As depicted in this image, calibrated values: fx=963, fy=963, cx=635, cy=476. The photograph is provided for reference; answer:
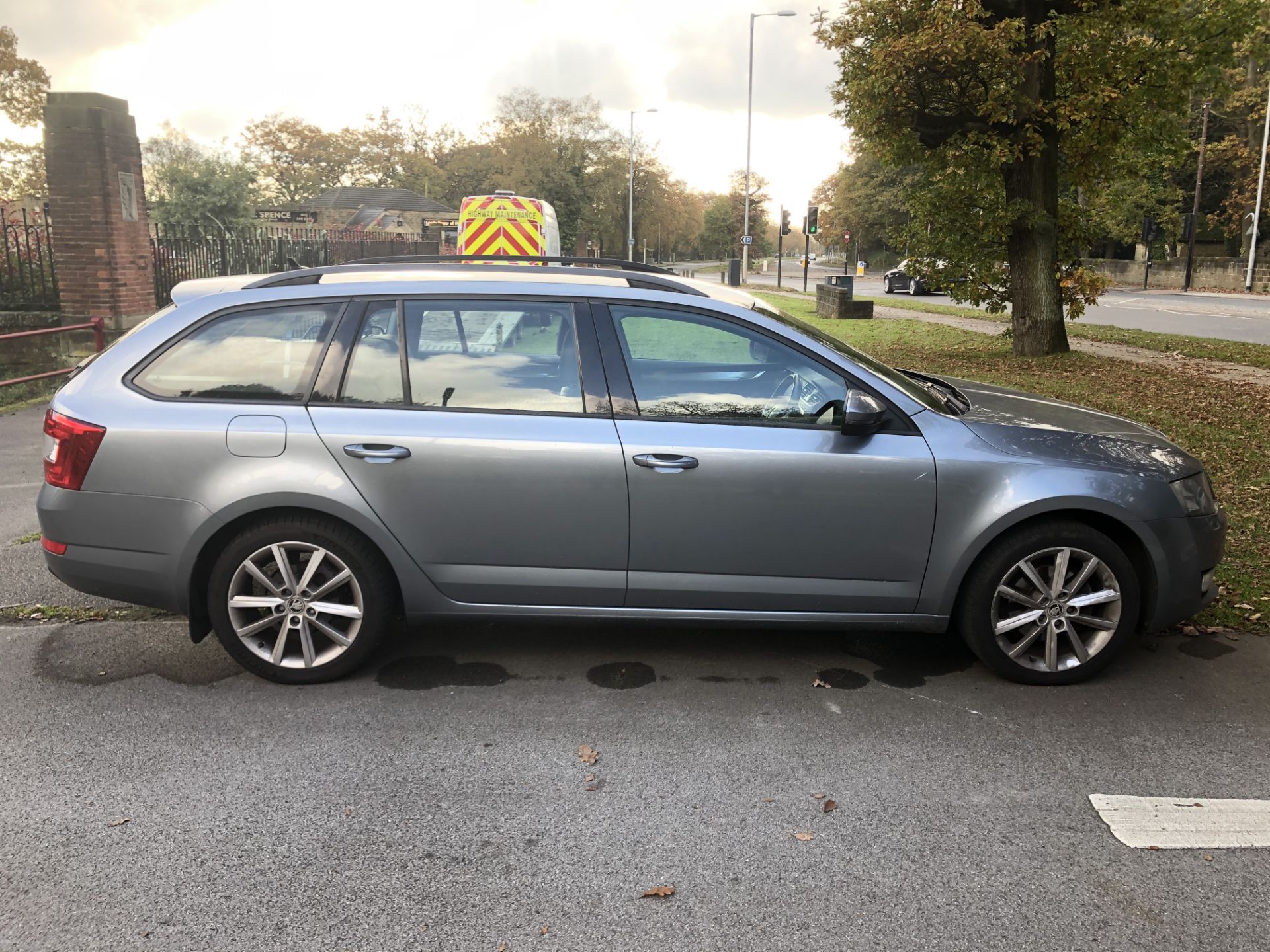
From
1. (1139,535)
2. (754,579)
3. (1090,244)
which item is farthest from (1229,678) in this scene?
(1090,244)

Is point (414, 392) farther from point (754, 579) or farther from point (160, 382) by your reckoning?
point (754, 579)

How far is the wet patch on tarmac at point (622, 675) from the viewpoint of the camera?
4.12m

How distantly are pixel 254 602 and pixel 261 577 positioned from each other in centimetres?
10

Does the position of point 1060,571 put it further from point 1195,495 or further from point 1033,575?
point 1195,495

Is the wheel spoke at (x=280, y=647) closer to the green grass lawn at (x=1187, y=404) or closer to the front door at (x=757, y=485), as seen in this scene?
the front door at (x=757, y=485)

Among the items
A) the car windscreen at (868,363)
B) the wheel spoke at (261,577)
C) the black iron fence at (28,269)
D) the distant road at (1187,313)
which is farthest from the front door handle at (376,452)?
the distant road at (1187,313)

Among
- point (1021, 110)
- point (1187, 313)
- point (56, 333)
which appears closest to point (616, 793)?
point (56, 333)

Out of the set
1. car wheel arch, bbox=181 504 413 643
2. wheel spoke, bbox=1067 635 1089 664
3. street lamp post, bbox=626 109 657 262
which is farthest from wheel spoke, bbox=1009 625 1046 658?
street lamp post, bbox=626 109 657 262

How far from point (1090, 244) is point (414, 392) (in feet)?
45.6

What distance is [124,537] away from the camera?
3979mm

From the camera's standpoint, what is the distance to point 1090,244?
14.9 meters

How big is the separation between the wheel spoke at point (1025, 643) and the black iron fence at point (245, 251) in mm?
7617

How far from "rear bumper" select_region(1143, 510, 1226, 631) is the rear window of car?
3.57 metres

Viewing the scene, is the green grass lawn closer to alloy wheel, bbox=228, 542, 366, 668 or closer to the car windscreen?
the car windscreen
